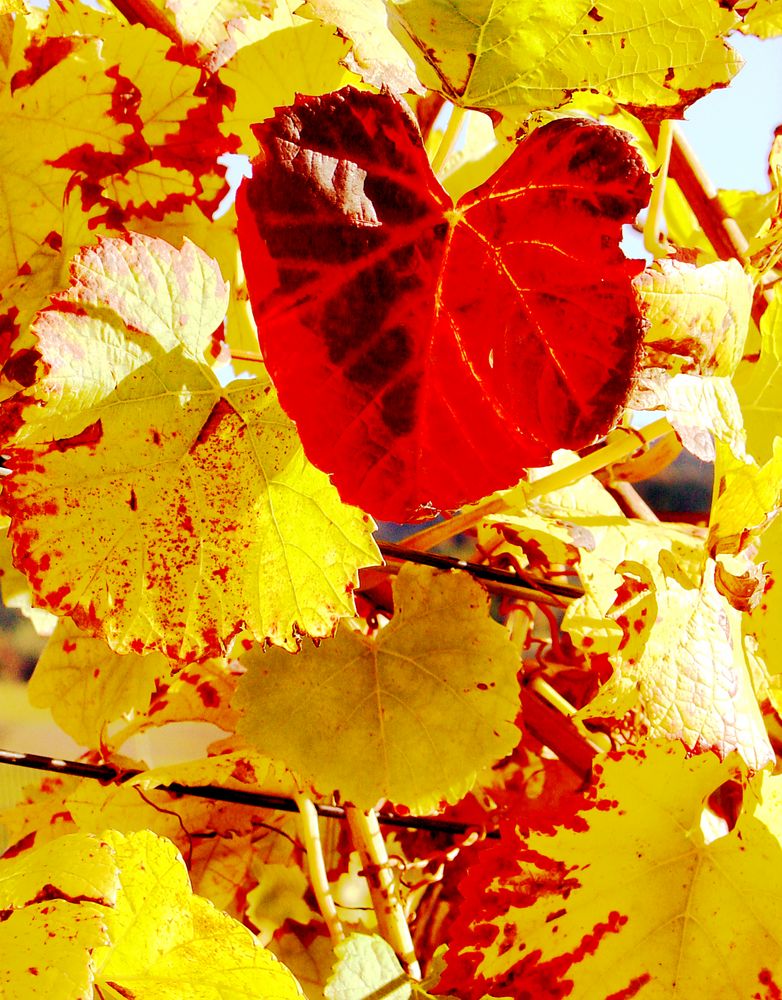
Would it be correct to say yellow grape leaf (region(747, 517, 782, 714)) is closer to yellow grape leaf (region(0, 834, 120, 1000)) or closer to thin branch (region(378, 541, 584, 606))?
thin branch (region(378, 541, 584, 606))

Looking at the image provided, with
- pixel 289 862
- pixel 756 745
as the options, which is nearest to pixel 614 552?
pixel 756 745

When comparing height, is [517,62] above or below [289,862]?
above

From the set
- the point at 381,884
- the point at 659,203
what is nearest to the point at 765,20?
the point at 659,203

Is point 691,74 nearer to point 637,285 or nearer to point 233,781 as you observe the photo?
point 637,285

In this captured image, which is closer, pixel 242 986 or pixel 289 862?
pixel 242 986

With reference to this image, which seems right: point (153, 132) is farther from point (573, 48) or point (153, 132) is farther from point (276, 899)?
point (276, 899)

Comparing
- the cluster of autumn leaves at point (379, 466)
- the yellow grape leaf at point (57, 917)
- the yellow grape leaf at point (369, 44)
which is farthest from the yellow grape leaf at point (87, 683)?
the yellow grape leaf at point (369, 44)
